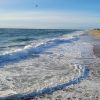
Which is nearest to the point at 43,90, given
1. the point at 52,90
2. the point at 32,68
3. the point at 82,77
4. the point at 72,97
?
the point at 52,90

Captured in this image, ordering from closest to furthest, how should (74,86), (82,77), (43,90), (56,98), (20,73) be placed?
(56,98) < (43,90) < (74,86) < (82,77) < (20,73)

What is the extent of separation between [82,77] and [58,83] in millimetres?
1323

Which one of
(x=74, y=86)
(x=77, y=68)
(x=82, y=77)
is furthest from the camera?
(x=77, y=68)

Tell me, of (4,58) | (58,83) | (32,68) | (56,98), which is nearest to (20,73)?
(32,68)

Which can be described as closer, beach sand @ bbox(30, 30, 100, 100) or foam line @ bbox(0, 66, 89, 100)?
foam line @ bbox(0, 66, 89, 100)

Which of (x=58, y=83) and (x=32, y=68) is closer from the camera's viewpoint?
(x=58, y=83)

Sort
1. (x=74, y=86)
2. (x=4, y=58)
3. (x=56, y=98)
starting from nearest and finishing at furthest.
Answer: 1. (x=56, y=98)
2. (x=74, y=86)
3. (x=4, y=58)

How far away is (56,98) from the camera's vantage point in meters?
6.91

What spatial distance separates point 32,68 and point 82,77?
8.77ft

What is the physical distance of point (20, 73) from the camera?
1000 centimetres

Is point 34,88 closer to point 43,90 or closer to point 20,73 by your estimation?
point 43,90

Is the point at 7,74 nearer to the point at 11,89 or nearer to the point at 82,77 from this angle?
the point at 11,89

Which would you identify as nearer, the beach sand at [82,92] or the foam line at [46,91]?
the foam line at [46,91]

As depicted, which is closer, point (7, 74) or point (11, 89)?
point (11, 89)
